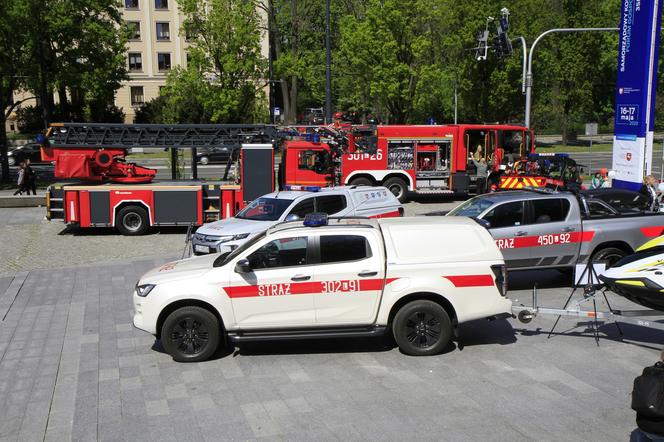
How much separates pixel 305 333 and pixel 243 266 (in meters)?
1.14

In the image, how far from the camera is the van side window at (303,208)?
13.8 m

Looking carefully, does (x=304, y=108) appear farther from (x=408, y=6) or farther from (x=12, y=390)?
(x=12, y=390)

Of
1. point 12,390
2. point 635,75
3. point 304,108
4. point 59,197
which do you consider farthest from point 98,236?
point 304,108

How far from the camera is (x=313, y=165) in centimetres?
2166

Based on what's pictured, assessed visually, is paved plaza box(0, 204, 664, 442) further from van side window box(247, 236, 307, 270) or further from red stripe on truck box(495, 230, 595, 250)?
van side window box(247, 236, 307, 270)

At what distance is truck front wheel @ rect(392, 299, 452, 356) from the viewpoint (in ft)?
27.0

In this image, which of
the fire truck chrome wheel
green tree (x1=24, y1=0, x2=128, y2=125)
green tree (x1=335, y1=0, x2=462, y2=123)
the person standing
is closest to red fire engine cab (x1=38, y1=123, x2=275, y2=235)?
the person standing

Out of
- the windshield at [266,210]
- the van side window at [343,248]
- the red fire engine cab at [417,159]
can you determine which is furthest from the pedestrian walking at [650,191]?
the van side window at [343,248]

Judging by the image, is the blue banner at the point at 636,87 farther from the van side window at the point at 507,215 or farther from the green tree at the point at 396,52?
the green tree at the point at 396,52

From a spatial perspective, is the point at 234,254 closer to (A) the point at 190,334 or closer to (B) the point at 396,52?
(A) the point at 190,334

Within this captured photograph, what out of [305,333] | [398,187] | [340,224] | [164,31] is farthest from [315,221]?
[164,31]

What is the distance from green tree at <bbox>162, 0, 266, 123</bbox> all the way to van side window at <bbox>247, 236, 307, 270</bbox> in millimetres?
30572

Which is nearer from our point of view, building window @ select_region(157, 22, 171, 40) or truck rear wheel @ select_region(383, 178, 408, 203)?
truck rear wheel @ select_region(383, 178, 408, 203)

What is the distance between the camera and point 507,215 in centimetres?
1151
